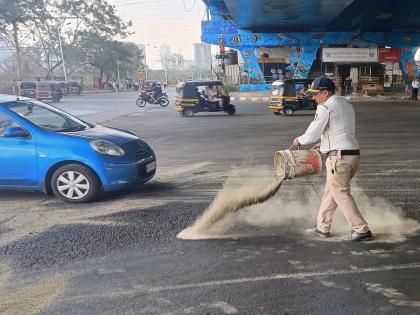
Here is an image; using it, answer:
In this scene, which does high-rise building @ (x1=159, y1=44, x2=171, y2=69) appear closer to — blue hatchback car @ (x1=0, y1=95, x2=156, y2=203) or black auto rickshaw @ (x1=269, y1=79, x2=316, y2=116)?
black auto rickshaw @ (x1=269, y1=79, x2=316, y2=116)

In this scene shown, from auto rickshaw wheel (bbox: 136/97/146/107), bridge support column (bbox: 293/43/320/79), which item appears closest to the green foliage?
bridge support column (bbox: 293/43/320/79)

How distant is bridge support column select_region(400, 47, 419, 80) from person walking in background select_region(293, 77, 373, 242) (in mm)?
36779

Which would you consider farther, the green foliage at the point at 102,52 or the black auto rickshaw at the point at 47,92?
the green foliage at the point at 102,52

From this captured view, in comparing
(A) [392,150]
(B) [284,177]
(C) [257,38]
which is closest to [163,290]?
(B) [284,177]

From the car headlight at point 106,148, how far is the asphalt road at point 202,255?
0.70 metres

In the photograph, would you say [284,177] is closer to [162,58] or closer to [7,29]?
[7,29]

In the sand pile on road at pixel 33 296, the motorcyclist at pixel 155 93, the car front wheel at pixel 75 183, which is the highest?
the motorcyclist at pixel 155 93

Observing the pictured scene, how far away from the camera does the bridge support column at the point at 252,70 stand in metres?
38.3

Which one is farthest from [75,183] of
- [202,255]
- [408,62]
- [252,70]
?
[408,62]

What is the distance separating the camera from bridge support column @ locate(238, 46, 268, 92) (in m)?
38.3

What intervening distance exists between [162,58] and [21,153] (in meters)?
125

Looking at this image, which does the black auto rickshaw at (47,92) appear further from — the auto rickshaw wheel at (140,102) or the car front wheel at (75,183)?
the car front wheel at (75,183)

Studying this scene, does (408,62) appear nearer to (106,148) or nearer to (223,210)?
(106,148)

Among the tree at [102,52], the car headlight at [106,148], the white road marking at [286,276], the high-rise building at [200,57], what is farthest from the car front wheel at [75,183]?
the high-rise building at [200,57]
